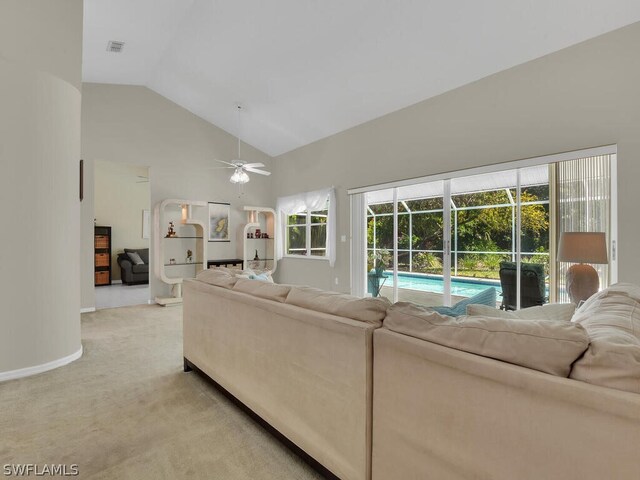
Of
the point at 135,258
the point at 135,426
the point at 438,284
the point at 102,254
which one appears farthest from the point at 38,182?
the point at 102,254

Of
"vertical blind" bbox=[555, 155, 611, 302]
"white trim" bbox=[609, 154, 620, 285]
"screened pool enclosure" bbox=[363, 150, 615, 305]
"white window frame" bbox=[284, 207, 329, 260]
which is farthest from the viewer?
"white window frame" bbox=[284, 207, 329, 260]

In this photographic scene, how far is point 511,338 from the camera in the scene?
1.09m

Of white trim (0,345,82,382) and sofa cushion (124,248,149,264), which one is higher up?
sofa cushion (124,248,149,264)

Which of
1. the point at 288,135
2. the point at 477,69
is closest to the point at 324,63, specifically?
the point at 477,69

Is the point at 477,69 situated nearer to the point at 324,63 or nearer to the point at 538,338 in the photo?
the point at 324,63

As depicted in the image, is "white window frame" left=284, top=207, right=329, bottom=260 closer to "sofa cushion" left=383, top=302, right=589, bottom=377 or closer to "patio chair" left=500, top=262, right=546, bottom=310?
"patio chair" left=500, top=262, right=546, bottom=310

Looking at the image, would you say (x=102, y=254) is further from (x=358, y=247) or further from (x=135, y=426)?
(x=135, y=426)

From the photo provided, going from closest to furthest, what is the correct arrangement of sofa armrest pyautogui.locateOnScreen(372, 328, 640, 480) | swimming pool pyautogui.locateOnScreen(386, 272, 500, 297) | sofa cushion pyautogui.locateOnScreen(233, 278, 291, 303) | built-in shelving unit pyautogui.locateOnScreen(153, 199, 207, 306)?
sofa armrest pyautogui.locateOnScreen(372, 328, 640, 480)
sofa cushion pyautogui.locateOnScreen(233, 278, 291, 303)
swimming pool pyautogui.locateOnScreen(386, 272, 500, 297)
built-in shelving unit pyautogui.locateOnScreen(153, 199, 207, 306)

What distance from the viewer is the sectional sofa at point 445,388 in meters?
0.92

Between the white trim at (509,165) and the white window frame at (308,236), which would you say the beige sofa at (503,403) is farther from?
the white window frame at (308,236)

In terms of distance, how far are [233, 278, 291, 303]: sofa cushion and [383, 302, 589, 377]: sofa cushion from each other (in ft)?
2.79

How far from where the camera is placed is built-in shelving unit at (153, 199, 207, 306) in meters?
6.11

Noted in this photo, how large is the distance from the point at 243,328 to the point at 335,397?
34.1 inches

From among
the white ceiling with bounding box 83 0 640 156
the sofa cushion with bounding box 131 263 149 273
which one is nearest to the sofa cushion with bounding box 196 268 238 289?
the white ceiling with bounding box 83 0 640 156
